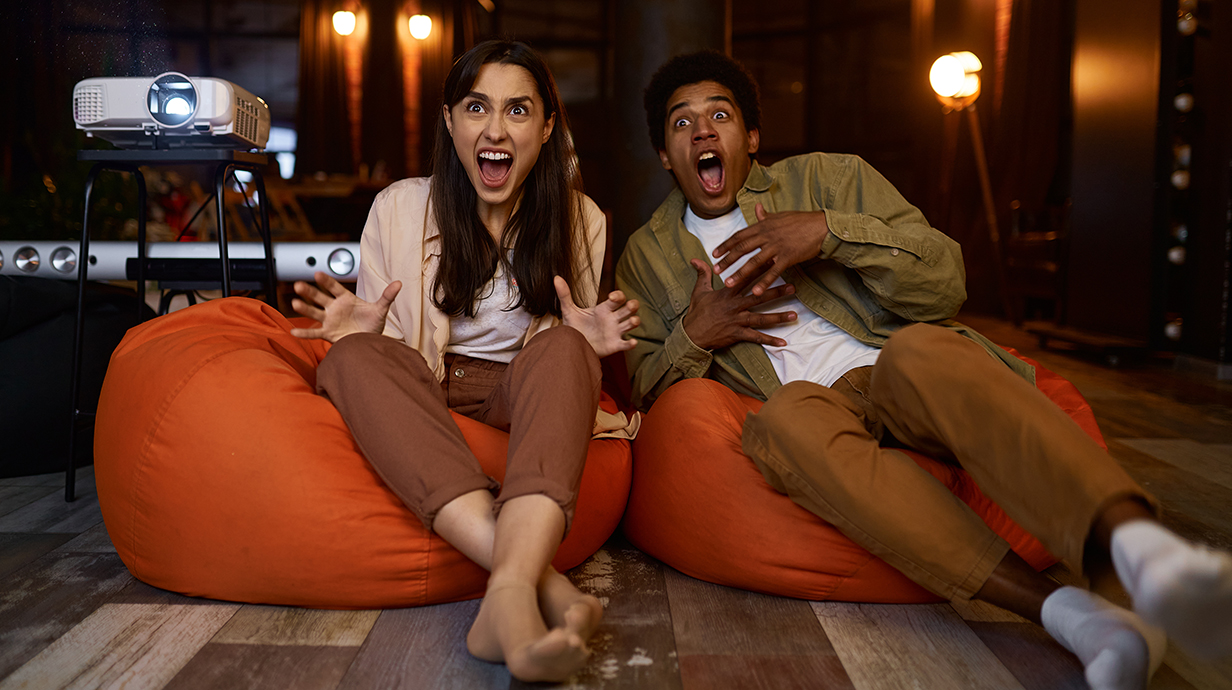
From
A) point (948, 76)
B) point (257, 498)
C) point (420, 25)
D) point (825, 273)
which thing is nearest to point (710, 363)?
point (825, 273)

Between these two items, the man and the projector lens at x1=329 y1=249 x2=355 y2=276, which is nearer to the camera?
the man

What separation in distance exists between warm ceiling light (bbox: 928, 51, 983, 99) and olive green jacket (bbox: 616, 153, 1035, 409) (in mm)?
5461

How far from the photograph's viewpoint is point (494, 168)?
1814 mm

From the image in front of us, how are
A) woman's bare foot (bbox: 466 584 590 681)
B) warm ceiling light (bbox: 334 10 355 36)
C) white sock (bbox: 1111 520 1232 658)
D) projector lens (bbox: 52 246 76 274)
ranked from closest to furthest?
white sock (bbox: 1111 520 1232 658)
woman's bare foot (bbox: 466 584 590 681)
projector lens (bbox: 52 246 76 274)
warm ceiling light (bbox: 334 10 355 36)

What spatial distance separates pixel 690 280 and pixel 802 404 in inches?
25.7

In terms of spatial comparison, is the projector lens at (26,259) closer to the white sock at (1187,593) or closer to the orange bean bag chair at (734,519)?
the orange bean bag chair at (734,519)

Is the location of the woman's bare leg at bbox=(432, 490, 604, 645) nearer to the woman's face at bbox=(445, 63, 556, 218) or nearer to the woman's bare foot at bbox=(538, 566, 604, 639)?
the woman's bare foot at bbox=(538, 566, 604, 639)

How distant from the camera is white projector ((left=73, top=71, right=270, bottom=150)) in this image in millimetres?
2115

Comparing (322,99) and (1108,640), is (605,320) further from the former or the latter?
(322,99)

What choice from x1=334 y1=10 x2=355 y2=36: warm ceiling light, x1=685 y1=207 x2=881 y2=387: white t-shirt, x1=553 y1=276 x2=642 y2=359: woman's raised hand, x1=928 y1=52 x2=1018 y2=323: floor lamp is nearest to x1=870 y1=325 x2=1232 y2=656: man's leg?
x1=685 y1=207 x2=881 y2=387: white t-shirt

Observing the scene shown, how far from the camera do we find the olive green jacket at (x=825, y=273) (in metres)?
1.80

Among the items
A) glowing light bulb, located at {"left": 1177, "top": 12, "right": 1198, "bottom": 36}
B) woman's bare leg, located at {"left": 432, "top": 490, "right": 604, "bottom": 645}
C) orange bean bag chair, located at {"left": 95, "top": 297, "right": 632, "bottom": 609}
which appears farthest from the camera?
glowing light bulb, located at {"left": 1177, "top": 12, "right": 1198, "bottom": 36}

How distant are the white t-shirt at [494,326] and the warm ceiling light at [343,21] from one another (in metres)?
6.71

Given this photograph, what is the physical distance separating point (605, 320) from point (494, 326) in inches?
12.2
